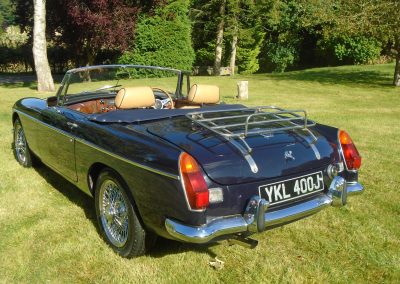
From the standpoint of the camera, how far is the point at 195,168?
2777mm

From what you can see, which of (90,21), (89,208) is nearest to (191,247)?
(89,208)

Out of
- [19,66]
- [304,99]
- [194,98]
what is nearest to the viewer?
[194,98]

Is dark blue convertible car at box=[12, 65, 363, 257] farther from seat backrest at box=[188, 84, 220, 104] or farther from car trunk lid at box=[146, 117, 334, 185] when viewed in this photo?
seat backrest at box=[188, 84, 220, 104]

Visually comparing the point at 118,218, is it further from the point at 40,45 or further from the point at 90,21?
the point at 90,21

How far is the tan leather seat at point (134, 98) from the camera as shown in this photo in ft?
12.6

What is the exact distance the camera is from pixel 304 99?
13.9m

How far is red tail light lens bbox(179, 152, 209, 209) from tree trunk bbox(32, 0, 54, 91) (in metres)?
13.1

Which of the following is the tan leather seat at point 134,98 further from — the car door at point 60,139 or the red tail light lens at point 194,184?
the red tail light lens at point 194,184

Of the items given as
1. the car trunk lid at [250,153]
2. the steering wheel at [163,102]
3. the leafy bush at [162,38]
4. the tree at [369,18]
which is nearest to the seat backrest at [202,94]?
Result: the steering wheel at [163,102]

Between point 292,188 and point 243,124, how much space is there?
1.92 ft

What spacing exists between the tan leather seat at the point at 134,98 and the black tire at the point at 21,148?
83.0 inches

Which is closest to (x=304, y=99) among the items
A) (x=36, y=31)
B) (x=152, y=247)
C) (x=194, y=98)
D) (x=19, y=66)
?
(x=36, y=31)

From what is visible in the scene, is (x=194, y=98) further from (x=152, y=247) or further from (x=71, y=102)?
(x=152, y=247)

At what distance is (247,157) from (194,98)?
5.24 feet
